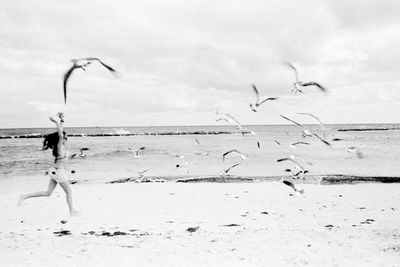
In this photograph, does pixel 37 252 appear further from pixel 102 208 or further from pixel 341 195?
pixel 341 195

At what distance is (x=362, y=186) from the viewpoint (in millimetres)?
14688

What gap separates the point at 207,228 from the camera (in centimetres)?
835

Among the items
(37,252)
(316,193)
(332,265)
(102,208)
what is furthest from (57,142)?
(316,193)

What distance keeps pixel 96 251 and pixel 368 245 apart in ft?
15.1

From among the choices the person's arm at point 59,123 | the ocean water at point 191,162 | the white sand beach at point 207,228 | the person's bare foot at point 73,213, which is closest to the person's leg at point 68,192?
the person's bare foot at point 73,213

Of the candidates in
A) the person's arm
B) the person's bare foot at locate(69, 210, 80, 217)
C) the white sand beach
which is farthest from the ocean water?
the person's arm

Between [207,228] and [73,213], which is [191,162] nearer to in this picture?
[73,213]

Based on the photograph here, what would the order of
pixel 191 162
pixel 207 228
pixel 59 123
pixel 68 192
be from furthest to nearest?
pixel 191 162
pixel 68 192
pixel 207 228
pixel 59 123

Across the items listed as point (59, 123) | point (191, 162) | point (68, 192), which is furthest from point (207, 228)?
point (191, 162)

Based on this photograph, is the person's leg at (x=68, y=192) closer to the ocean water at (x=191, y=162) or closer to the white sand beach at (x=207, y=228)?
the white sand beach at (x=207, y=228)

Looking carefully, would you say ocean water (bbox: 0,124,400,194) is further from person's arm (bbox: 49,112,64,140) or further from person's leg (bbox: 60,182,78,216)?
person's arm (bbox: 49,112,64,140)

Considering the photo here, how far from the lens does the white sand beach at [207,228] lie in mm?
6191

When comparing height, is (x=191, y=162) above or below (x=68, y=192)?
below

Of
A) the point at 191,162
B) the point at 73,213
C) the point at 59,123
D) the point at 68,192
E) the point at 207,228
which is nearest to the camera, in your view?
the point at 59,123
